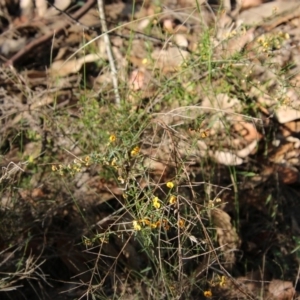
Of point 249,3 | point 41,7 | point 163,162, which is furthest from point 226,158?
point 41,7

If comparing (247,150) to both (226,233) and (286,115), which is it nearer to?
(286,115)

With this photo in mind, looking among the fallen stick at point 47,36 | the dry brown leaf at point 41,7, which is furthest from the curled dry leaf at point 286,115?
the dry brown leaf at point 41,7

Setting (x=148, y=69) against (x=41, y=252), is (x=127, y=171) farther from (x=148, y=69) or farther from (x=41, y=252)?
(x=148, y=69)

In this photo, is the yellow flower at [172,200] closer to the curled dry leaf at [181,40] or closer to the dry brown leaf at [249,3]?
the curled dry leaf at [181,40]

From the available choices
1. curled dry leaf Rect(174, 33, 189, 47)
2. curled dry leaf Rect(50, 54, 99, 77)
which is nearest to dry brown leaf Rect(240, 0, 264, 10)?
curled dry leaf Rect(174, 33, 189, 47)

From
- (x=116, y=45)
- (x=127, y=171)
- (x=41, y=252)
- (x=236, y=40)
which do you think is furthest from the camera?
(x=116, y=45)

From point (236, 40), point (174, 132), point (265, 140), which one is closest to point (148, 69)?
point (236, 40)
